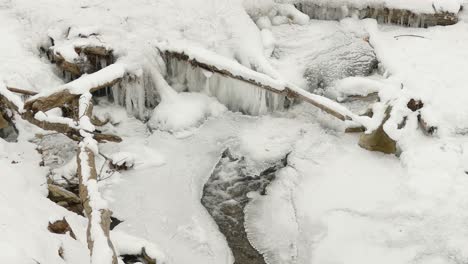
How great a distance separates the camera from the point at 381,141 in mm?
Result: 5680

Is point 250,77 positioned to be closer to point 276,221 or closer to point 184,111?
point 184,111

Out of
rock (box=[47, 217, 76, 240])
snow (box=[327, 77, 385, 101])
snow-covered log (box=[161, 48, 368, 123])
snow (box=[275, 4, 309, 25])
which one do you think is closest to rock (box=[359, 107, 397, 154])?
snow-covered log (box=[161, 48, 368, 123])

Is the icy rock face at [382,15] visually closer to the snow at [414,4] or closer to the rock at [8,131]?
the snow at [414,4]

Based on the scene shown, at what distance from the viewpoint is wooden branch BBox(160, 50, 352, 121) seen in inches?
229

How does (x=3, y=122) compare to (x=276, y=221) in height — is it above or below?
above

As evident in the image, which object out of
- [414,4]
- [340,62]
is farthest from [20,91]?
[414,4]

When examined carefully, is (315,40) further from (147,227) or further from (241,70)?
(147,227)

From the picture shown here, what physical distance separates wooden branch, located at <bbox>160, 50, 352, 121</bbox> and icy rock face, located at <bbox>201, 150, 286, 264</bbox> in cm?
75

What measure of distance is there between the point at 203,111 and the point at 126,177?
142cm

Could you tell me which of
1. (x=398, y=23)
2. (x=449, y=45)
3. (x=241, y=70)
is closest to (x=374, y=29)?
(x=398, y=23)

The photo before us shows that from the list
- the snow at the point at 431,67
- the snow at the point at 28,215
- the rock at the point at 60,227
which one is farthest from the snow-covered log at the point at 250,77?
the rock at the point at 60,227

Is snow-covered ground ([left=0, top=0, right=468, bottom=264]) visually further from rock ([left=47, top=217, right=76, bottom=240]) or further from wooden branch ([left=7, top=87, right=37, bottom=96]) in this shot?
wooden branch ([left=7, top=87, right=37, bottom=96])

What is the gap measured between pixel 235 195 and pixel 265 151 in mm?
693

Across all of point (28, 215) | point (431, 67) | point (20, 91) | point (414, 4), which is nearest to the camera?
point (28, 215)
